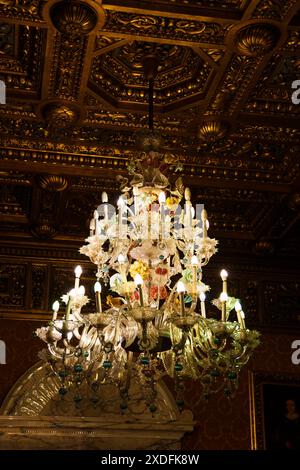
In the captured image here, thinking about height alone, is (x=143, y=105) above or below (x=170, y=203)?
above

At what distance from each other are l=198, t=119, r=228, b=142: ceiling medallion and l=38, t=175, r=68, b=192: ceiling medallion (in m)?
1.55

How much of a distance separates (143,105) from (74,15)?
4.79 ft

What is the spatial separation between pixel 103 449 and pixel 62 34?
→ 4.51 m

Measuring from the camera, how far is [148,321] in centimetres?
460

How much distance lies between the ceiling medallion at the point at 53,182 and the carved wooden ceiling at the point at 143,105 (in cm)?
1

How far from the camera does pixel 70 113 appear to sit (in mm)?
6238

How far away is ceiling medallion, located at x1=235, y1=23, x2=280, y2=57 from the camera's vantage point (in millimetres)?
5152

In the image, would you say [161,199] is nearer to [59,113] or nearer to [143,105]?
[143,105]

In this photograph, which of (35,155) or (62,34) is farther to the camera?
(35,155)

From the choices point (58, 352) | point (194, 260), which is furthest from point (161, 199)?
point (58, 352)

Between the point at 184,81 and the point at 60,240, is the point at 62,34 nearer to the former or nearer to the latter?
the point at 184,81

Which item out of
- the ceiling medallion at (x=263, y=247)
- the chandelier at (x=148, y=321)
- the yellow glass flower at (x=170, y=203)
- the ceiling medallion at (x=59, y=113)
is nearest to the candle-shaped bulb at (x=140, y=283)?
the chandelier at (x=148, y=321)

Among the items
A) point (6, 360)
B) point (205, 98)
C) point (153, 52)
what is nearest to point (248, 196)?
point (205, 98)

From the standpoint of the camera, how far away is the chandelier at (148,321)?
464 cm
